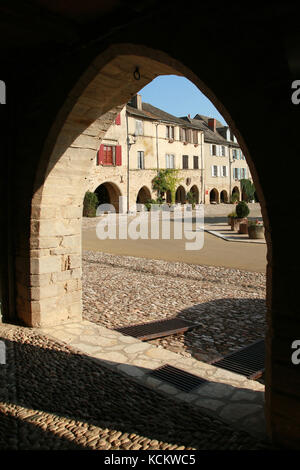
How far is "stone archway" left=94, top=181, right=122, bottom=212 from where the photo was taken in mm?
24422

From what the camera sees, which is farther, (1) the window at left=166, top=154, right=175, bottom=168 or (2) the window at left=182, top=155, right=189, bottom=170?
(2) the window at left=182, top=155, right=189, bottom=170

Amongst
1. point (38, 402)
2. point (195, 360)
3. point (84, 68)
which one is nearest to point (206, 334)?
point (195, 360)

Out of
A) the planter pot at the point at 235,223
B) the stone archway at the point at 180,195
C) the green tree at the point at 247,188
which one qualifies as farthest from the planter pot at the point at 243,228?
the green tree at the point at 247,188

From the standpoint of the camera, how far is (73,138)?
419 cm

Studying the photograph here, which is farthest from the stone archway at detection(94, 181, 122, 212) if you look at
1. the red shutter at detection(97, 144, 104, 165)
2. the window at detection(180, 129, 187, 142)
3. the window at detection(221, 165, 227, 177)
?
the window at detection(221, 165, 227, 177)

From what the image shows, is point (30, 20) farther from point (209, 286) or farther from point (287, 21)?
point (209, 286)

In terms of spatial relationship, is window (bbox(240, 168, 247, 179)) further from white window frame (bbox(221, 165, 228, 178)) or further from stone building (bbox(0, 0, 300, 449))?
stone building (bbox(0, 0, 300, 449))

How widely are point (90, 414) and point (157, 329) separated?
220 cm

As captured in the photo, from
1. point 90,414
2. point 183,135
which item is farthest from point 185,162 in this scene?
point 90,414

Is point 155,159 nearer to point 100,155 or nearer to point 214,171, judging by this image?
point 100,155

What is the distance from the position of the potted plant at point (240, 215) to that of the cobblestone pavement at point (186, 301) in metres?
7.19

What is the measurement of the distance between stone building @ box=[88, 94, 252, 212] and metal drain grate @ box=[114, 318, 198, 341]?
17671 millimetres

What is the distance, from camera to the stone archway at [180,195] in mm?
30909

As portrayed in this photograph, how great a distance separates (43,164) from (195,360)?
2.71m
